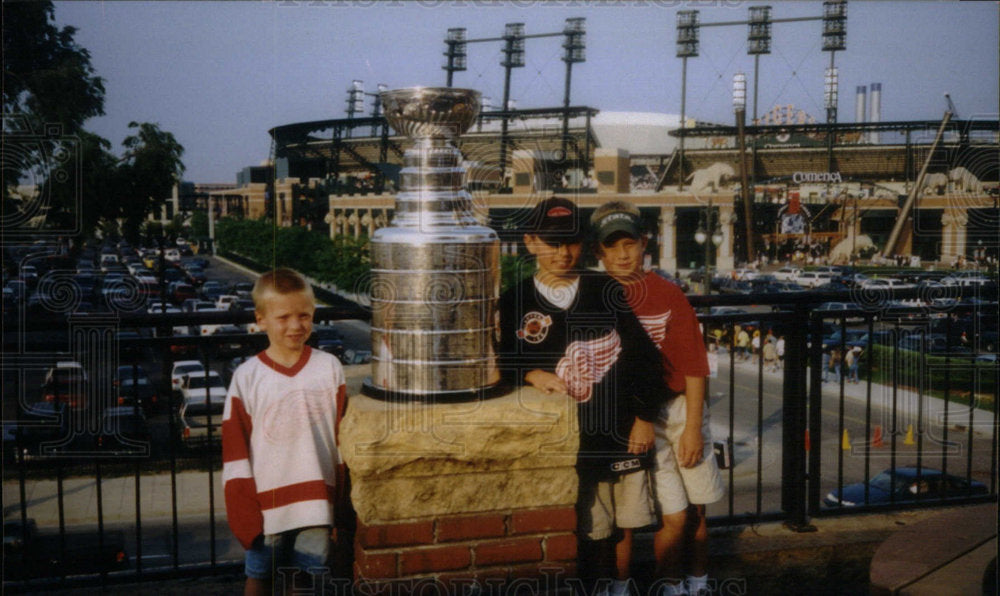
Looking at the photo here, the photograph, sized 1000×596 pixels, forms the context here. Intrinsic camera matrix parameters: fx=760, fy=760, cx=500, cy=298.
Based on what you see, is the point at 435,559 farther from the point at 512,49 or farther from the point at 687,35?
the point at 687,35

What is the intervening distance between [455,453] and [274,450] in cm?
50

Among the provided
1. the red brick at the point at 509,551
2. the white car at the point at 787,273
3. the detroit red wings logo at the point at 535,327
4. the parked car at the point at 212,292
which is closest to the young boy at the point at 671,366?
the detroit red wings logo at the point at 535,327

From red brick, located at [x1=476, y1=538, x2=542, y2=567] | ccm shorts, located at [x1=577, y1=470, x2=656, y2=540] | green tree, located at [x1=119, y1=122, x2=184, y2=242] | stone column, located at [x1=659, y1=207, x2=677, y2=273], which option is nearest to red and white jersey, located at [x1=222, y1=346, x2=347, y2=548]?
red brick, located at [x1=476, y1=538, x2=542, y2=567]

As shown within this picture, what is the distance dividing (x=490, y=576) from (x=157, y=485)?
14.0 m

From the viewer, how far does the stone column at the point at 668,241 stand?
9266 mm

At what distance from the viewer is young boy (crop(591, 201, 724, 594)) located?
8.25ft

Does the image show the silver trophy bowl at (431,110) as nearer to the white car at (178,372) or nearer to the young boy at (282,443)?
the young boy at (282,443)

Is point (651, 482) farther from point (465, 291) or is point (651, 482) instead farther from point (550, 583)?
point (465, 291)

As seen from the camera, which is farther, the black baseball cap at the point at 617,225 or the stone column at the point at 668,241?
the stone column at the point at 668,241

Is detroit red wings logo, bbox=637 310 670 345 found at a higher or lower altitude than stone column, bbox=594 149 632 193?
lower

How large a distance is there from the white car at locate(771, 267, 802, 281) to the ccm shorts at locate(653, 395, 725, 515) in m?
18.4

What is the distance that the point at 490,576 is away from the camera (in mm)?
2131

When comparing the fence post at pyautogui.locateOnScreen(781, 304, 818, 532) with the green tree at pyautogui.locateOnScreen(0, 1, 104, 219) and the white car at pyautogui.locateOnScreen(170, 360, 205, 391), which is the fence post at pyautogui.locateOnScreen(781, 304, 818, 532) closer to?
the white car at pyautogui.locateOnScreen(170, 360, 205, 391)

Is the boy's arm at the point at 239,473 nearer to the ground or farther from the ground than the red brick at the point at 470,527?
farther from the ground
